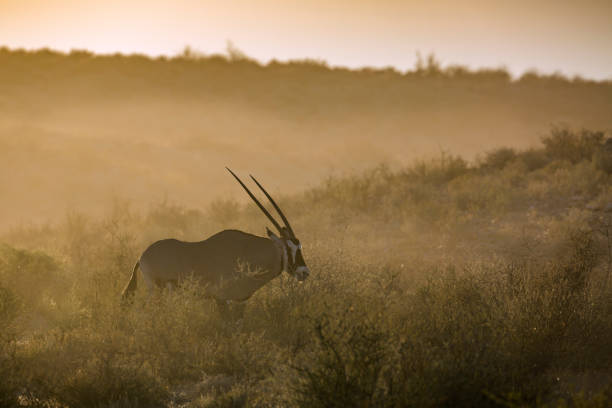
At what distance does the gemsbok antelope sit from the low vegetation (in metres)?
0.26

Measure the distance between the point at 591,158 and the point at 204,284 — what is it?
12.2m

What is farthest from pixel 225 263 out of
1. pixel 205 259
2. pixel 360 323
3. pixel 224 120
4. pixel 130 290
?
pixel 224 120

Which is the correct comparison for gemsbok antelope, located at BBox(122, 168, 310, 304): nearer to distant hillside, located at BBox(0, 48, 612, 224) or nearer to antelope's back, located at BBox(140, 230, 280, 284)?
antelope's back, located at BBox(140, 230, 280, 284)

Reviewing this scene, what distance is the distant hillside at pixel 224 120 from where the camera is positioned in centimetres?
2544

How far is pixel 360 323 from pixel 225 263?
2.87 metres

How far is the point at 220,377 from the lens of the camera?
5.68 m

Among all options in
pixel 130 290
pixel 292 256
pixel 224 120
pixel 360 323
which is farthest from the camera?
pixel 224 120

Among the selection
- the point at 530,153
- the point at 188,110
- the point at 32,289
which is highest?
the point at 188,110

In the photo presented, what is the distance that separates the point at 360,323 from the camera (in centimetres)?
A: 453

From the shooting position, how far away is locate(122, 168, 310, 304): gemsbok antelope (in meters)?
6.85

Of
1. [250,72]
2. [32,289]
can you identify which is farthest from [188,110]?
[32,289]

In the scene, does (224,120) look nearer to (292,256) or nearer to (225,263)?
(225,263)

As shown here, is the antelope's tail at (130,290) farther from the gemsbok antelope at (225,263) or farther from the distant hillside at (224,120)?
the distant hillside at (224,120)

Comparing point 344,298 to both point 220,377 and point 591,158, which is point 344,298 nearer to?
point 220,377
